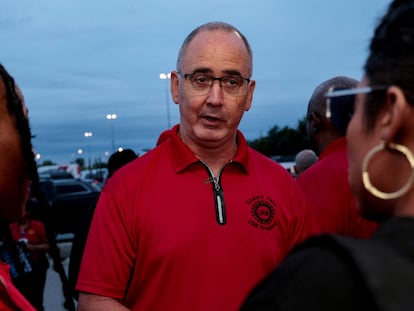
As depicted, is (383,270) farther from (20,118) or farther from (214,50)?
(214,50)

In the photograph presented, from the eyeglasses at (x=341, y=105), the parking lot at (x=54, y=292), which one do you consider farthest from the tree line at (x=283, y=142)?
the eyeglasses at (x=341, y=105)

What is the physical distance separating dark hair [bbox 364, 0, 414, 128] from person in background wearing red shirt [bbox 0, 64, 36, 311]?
1.09 meters

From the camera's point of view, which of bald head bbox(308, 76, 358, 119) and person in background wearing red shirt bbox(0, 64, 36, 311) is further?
bald head bbox(308, 76, 358, 119)

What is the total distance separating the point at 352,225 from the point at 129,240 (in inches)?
55.6

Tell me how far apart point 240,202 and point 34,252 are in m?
5.52

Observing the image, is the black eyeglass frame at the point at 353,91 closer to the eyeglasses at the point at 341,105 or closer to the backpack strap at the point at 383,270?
the eyeglasses at the point at 341,105

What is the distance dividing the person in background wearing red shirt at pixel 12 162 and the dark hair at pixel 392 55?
1089 millimetres

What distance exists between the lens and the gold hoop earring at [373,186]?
1375 mm

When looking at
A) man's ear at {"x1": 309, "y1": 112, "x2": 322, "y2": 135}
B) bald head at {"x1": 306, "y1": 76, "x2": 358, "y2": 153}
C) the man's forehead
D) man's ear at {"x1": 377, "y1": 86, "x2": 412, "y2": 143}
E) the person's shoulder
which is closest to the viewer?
man's ear at {"x1": 377, "y1": 86, "x2": 412, "y2": 143}

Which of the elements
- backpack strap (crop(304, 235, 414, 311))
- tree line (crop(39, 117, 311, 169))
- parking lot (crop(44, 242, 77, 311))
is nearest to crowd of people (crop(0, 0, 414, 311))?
backpack strap (crop(304, 235, 414, 311))

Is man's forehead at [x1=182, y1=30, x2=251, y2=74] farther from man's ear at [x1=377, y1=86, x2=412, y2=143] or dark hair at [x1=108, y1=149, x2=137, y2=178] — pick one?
dark hair at [x1=108, y1=149, x2=137, y2=178]

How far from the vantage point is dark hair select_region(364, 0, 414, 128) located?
1.35 metres

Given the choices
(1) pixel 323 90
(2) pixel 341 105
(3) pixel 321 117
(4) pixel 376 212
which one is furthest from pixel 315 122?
(4) pixel 376 212

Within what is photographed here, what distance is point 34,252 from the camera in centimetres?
769
